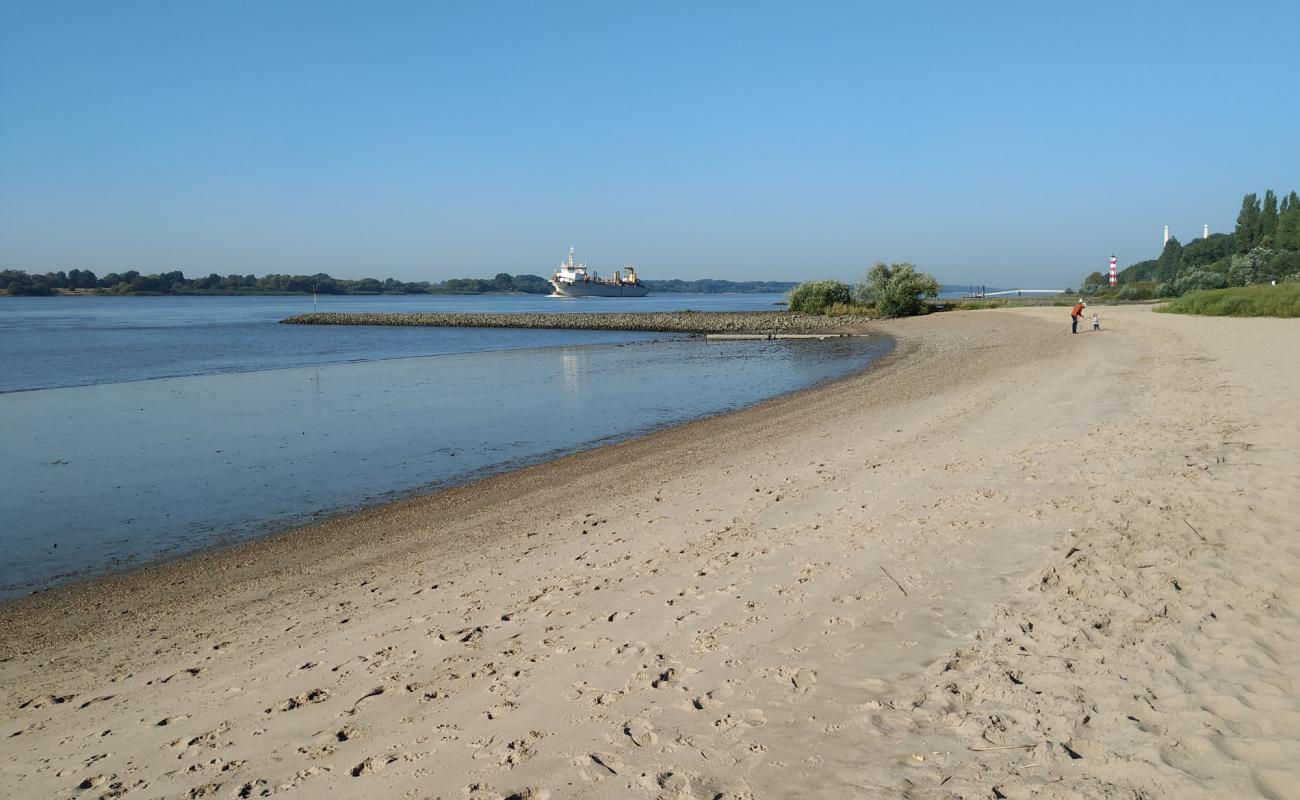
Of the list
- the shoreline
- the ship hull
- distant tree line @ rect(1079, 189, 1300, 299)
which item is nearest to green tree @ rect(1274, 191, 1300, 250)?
distant tree line @ rect(1079, 189, 1300, 299)

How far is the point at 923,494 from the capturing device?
8.49 m

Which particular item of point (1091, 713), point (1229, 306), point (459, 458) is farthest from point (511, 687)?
point (1229, 306)

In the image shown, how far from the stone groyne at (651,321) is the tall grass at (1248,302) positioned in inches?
793

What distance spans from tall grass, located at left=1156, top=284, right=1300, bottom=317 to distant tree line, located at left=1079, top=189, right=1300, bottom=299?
20.7 m

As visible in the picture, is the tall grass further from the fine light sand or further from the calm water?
the fine light sand

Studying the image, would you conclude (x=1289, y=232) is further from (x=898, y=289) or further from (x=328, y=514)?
(x=328, y=514)

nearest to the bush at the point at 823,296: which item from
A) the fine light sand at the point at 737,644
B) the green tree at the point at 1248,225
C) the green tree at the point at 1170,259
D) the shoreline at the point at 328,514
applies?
the green tree at the point at 1248,225

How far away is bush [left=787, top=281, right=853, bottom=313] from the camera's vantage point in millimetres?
71062

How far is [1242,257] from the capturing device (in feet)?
214

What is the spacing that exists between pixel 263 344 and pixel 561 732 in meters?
53.8

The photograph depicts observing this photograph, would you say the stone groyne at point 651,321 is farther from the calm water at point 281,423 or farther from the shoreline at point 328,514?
the shoreline at point 328,514

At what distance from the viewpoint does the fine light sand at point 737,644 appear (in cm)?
377

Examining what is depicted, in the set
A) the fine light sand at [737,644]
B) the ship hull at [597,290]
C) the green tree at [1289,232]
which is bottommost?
the fine light sand at [737,644]

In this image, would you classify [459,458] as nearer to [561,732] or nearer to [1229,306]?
[561,732]
